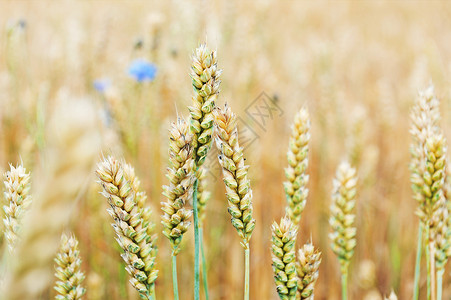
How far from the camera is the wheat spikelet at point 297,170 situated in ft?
2.58

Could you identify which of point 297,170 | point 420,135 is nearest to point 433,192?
point 420,135

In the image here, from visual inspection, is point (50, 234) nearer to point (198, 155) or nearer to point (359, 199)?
point (198, 155)

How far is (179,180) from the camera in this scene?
629 millimetres

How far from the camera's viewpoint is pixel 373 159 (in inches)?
67.8

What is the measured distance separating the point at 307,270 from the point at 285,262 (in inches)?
2.4

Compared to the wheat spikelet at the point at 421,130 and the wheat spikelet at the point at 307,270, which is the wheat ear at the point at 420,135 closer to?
the wheat spikelet at the point at 421,130

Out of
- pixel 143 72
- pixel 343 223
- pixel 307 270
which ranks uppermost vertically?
pixel 143 72

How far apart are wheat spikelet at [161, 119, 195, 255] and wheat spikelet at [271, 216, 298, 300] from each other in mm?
149

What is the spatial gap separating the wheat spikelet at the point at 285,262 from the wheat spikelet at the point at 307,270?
4 cm

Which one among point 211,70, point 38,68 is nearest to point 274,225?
point 211,70

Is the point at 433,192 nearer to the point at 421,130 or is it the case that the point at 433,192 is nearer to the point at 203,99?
the point at 421,130

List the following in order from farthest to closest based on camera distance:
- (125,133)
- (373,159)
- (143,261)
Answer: (373,159) → (125,133) → (143,261)

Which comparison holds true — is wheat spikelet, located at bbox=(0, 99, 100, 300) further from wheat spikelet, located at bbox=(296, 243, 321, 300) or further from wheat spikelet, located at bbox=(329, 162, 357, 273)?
wheat spikelet, located at bbox=(329, 162, 357, 273)

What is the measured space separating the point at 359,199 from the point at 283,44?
2442 mm
